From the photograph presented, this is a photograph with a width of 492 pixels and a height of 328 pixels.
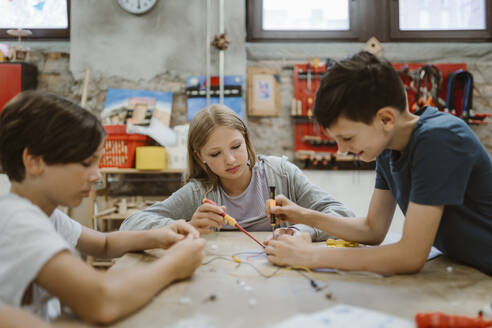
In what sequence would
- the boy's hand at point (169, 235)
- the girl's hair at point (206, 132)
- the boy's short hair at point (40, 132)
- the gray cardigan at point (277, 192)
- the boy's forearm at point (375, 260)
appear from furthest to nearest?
the girl's hair at point (206, 132) → the gray cardigan at point (277, 192) → the boy's hand at point (169, 235) → the boy's forearm at point (375, 260) → the boy's short hair at point (40, 132)

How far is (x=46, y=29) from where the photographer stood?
338 centimetres

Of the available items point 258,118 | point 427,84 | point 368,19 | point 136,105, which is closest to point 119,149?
point 136,105

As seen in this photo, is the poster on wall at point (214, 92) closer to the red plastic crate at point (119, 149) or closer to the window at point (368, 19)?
the window at point (368, 19)

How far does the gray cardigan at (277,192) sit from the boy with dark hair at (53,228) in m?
0.50

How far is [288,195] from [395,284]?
893mm

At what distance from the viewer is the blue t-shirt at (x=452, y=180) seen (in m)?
0.87

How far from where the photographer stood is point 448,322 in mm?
599

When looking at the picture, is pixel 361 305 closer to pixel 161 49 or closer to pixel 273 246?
pixel 273 246

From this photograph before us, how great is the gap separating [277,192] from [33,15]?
3412 mm

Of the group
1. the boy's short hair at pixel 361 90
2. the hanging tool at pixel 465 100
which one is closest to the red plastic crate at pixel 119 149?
the boy's short hair at pixel 361 90

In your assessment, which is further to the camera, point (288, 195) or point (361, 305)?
point (288, 195)

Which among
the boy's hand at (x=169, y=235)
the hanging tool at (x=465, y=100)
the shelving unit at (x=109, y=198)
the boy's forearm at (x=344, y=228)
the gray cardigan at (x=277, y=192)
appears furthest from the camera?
the hanging tool at (x=465, y=100)

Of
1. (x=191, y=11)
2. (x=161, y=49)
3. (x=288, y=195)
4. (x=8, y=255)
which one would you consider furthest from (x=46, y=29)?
(x=8, y=255)

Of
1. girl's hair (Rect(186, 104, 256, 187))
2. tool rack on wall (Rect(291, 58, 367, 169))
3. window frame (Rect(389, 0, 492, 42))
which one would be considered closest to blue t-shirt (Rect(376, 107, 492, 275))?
girl's hair (Rect(186, 104, 256, 187))
